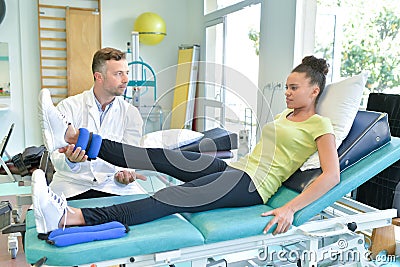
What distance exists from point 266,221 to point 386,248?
1.05 metres

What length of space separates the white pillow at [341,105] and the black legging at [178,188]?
1.14ft

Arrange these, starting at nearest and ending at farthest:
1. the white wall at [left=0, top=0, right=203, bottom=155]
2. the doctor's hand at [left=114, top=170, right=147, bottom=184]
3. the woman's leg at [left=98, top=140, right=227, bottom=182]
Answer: the woman's leg at [left=98, top=140, right=227, bottom=182] → the doctor's hand at [left=114, top=170, right=147, bottom=184] → the white wall at [left=0, top=0, right=203, bottom=155]

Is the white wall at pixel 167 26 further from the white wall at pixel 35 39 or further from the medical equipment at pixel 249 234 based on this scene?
the medical equipment at pixel 249 234

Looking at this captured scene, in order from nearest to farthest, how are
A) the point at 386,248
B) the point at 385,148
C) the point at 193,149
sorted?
the point at 385,148, the point at 386,248, the point at 193,149

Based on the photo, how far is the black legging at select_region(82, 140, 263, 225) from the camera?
1.42 meters

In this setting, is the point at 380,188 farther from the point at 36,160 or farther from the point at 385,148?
the point at 36,160

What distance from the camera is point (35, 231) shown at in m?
1.35

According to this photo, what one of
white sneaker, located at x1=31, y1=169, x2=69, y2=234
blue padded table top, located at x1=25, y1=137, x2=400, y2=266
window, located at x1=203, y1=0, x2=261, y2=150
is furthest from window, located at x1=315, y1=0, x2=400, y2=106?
white sneaker, located at x1=31, y1=169, x2=69, y2=234

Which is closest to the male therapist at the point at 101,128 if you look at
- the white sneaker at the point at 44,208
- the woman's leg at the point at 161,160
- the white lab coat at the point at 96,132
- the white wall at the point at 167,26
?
the white lab coat at the point at 96,132

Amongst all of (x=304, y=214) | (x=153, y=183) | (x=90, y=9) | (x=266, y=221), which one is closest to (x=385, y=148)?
(x=304, y=214)

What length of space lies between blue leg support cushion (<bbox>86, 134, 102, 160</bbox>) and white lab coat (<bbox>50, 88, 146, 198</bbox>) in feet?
0.98

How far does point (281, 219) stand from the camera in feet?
4.75

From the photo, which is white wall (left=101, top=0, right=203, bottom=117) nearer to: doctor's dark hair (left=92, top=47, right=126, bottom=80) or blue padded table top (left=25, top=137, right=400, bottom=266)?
doctor's dark hair (left=92, top=47, right=126, bottom=80)

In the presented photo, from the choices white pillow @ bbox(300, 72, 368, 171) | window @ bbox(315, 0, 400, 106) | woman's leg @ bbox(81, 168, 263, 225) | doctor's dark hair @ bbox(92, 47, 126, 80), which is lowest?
woman's leg @ bbox(81, 168, 263, 225)
